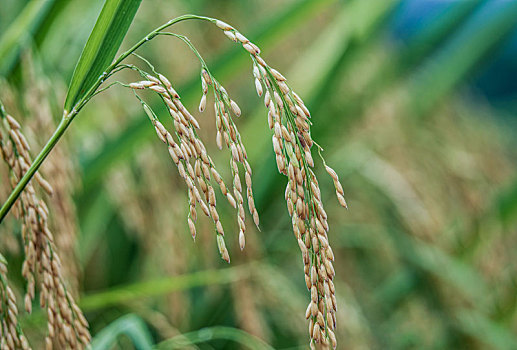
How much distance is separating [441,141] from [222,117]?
1.25 metres

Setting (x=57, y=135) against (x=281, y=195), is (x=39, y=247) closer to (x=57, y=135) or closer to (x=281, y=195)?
(x=57, y=135)

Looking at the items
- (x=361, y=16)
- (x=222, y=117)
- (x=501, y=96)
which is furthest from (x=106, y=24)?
(x=501, y=96)

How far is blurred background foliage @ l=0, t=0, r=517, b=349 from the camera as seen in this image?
33.9 inches

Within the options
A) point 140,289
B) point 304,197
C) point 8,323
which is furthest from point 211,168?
point 140,289

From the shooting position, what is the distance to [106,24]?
0.49 metres

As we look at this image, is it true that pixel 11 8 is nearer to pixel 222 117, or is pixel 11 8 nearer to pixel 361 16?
pixel 361 16

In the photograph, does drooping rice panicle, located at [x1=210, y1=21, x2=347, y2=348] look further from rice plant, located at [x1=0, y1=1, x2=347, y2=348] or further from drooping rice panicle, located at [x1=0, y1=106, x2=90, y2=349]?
drooping rice panicle, located at [x1=0, y1=106, x2=90, y2=349]

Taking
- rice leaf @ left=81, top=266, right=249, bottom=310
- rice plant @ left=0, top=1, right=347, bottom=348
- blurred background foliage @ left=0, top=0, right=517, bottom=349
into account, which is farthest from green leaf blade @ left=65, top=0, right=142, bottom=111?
rice leaf @ left=81, top=266, right=249, bottom=310

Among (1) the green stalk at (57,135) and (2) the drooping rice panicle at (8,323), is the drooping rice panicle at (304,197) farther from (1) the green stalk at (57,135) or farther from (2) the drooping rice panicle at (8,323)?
(2) the drooping rice panicle at (8,323)

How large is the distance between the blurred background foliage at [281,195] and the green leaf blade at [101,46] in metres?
0.23

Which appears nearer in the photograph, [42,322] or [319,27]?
[42,322]

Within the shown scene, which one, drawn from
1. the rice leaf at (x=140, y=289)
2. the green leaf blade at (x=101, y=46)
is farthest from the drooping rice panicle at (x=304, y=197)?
the rice leaf at (x=140, y=289)

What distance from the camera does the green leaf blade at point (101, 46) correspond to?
0.46 meters

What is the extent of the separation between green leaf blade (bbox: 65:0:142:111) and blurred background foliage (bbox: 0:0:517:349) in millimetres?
235
